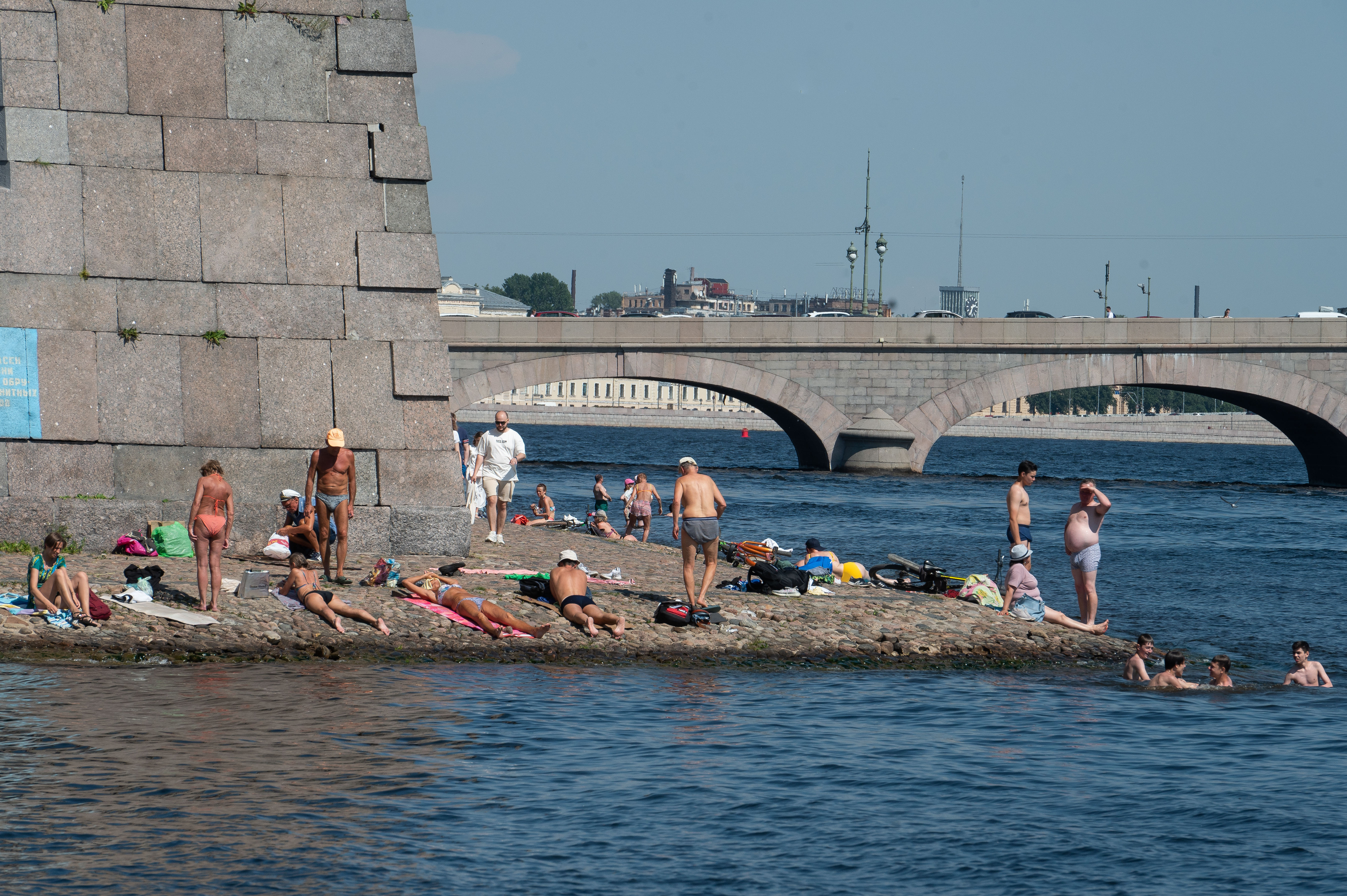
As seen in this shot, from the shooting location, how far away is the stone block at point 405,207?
1639cm

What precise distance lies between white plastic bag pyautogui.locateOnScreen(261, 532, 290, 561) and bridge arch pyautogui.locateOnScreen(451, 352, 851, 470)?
87.6 feet

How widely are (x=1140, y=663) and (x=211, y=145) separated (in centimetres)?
1146

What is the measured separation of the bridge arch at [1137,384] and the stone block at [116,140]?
32220 mm

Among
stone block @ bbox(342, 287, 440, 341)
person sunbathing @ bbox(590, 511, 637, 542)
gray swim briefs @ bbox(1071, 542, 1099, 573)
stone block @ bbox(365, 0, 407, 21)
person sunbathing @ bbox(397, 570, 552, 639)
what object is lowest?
person sunbathing @ bbox(590, 511, 637, 542)

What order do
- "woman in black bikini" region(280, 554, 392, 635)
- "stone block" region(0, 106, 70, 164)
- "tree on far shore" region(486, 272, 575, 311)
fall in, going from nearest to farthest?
"woman in black bikini" region(280, 554, 392, 635) → "stone block" region(0, 106, 70, 164) → "tree on far shore" region(486, 272, 575, 311)

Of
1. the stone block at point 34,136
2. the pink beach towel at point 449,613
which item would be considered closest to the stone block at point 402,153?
the stone block at point 34,136

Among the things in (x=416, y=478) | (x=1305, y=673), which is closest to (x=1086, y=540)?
(x=1305, y=673)

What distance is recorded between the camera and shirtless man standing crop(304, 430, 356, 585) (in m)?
14.4

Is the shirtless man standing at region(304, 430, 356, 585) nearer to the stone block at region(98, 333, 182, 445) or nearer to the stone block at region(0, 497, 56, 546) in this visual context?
the stone block at region(98, 333, 182, 445)

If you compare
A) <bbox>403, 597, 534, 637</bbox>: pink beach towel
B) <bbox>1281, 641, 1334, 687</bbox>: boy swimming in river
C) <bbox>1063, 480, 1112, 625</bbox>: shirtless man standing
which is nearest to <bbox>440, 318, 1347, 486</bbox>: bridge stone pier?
<bbox>1063, 480, 1112, 625</bbox>: shirtless man standing

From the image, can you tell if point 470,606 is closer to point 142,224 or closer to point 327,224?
point 327,224

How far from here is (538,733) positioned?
1106cm

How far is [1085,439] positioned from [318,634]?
364 ft

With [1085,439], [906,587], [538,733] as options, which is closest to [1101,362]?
[906,587]
